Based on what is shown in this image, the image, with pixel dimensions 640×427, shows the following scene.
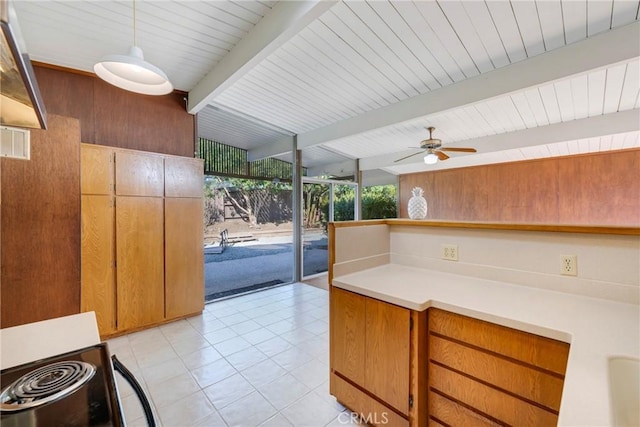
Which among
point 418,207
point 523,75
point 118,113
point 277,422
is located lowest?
point 277,422

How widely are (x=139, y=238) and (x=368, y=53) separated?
3012 mm

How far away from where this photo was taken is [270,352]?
246 cm

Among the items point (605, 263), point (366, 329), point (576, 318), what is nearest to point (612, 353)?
point (576, 318)

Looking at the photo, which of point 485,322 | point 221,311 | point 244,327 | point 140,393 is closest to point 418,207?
point 485,322

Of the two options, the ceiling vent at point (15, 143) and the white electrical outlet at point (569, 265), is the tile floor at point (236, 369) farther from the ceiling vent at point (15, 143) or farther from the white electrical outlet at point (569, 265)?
the ceiling vent at point (15, 143)

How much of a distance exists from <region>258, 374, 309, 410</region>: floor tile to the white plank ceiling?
2610mm

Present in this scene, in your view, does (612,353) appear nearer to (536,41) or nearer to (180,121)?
(536,41)

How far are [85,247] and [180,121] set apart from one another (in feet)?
5.85

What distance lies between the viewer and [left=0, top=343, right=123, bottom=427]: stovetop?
25.9 inches

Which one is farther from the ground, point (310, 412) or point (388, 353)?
point (388, 353)

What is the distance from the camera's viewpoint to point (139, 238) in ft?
9.45

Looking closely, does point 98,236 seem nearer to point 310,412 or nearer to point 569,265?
point 310,412

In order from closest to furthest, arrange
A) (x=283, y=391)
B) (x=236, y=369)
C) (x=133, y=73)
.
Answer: (x=133, y=73) → (x=283, y=391) → (x=236, y=369)

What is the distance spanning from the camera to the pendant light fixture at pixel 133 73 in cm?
139
